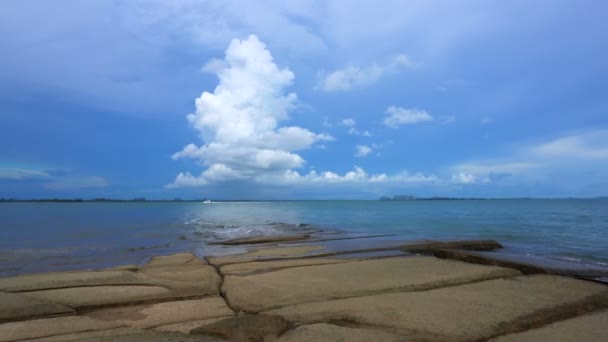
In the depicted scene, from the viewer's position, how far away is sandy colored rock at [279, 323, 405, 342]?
4.55 m

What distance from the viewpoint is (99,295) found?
7148mm

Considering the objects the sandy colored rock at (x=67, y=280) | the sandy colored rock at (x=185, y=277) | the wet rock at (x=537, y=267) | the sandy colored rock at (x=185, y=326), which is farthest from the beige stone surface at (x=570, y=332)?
the sandy colored rock at (x=67, y=280)

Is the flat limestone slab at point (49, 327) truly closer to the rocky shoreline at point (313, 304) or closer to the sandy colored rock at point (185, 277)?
the rocky shoreline at point (313, 304)

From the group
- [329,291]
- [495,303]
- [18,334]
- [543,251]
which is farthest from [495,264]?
[18,334]

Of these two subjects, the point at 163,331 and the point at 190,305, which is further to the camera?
the point at 190,305

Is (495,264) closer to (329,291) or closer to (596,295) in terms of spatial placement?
(596,295)

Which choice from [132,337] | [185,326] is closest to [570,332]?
[185,326]

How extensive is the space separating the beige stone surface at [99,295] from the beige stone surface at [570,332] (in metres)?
6.21

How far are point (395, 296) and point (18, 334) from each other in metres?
6.06

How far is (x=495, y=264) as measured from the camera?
10203 mm

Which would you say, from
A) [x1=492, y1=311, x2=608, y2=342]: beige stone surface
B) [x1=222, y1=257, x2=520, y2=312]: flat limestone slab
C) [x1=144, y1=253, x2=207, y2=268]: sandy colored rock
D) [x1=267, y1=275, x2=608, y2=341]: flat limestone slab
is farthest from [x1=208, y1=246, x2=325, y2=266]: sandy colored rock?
[x1=492, y1=311, x2=608, y2=342]: beige stone surface

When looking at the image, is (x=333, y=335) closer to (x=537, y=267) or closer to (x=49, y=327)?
(x=49, y=327)

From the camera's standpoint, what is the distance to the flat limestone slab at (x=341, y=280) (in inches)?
265

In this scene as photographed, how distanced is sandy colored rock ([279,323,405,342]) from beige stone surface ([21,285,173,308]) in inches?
138
